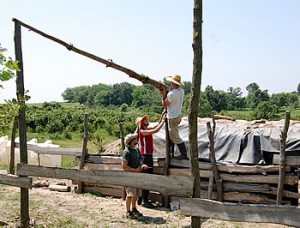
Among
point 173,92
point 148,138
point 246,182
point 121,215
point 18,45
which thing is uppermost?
point 18,45

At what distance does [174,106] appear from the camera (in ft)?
28.4

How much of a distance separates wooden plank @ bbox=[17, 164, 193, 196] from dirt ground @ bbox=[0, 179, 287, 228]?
1.49 m

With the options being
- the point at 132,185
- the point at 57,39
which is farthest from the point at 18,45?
the point at 132,185

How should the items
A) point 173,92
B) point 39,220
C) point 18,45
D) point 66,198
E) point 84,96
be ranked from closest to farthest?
point 18,45
point 39,220
point 173,92
point 66,198
point 84,96

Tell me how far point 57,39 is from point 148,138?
9.87 ft

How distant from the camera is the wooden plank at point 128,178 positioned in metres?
4.57

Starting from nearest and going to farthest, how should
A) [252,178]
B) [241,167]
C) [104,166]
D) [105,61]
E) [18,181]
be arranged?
[18,181] → [105,61] → [252,178] → [241,167] → [104,166]

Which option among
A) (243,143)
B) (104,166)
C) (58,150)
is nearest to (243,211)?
(243,143)

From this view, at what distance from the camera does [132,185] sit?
16.8 ft

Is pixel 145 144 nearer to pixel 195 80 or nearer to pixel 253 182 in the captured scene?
pixel 253 182

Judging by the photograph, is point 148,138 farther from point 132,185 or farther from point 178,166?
point 132,185

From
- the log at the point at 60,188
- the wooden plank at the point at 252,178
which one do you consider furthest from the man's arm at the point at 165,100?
the log at the point at 60,188

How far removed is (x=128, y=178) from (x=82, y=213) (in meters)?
3.76

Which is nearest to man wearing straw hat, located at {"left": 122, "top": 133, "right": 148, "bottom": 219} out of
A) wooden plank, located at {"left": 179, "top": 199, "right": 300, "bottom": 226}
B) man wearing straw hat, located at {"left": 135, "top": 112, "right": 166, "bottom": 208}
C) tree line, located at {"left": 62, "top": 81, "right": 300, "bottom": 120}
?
man wearing straw hat, located at {"left": 135, "top": 112, "right": 166, "bottom": 208}
